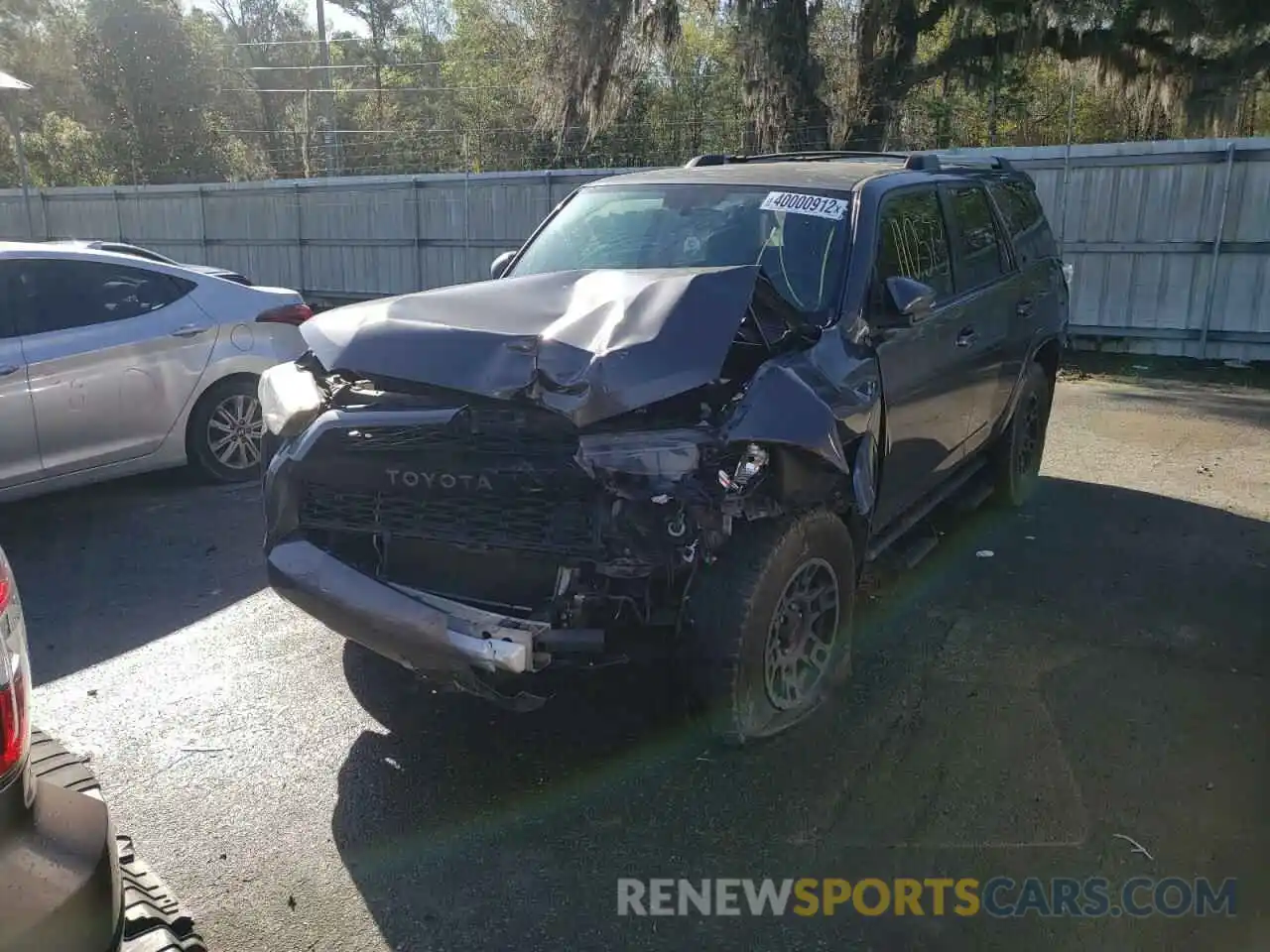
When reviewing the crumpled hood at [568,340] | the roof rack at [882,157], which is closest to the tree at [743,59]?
the roof rack at [882,157]

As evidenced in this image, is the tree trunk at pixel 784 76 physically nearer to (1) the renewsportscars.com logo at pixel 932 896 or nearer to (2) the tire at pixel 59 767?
(1) the renewsportscars.com logo at pixel 932 896

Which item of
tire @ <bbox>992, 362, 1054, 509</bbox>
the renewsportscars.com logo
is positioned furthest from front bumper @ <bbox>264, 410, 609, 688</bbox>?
tire @ <bbox>992, 362, 1054, 509</bbox>

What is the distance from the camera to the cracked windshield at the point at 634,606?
2.98 meters

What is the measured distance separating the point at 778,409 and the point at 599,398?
585mm

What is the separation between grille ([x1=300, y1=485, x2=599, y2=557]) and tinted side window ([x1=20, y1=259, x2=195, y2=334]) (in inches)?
126

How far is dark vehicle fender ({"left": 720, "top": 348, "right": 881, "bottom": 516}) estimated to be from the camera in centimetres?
340

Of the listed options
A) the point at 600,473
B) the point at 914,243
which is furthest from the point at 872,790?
the point at 914,243

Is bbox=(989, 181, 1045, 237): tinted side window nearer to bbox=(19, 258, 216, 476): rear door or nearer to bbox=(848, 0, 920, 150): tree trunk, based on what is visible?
bbox=(19, 258, 216, 476): rear door

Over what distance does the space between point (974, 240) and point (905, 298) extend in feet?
5.26

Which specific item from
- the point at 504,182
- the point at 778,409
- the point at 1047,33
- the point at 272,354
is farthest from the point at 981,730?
the point at 1047,33

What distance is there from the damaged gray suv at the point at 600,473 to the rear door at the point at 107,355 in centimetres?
247

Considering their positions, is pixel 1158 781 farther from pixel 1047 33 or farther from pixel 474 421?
pixel 1047 33

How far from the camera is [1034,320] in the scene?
6.19 m

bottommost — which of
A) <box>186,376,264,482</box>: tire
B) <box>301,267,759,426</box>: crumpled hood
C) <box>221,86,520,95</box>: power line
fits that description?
<box>186,376,264,482</box>: tire
